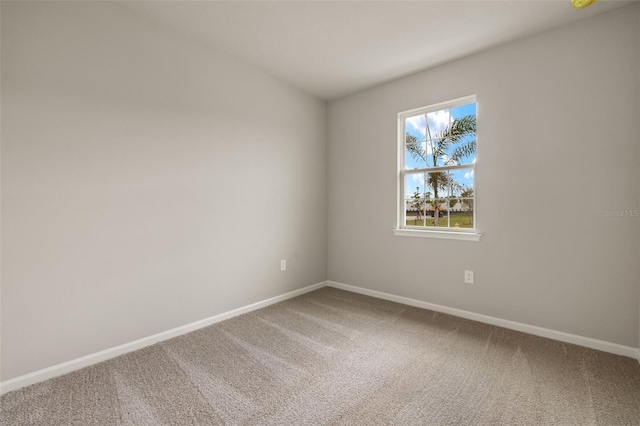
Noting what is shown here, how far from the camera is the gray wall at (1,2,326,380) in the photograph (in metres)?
1.79

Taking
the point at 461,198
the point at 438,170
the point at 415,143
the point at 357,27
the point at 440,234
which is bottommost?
the point at 440,234

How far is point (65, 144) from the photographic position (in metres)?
1.93

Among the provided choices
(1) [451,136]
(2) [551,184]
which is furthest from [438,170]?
(2) [551,184]

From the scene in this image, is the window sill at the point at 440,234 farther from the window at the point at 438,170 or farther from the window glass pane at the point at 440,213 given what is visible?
the window glass pane at the point at 440,213

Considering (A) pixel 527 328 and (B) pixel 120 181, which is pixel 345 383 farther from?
(B) pixel 120 181

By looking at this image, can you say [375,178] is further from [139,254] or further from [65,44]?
[65,44]

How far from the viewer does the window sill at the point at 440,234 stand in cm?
280

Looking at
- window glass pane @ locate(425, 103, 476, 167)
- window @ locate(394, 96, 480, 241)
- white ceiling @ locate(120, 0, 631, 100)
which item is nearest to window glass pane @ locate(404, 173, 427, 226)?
window @ locate(394, 96, 480, 241)

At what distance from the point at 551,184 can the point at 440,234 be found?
1.00 m

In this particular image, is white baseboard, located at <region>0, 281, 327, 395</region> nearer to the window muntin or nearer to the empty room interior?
the empty room interior

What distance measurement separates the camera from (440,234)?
3002 millimetres

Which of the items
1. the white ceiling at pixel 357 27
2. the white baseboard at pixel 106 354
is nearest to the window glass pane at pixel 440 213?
the white ceiling at pixel 357 27

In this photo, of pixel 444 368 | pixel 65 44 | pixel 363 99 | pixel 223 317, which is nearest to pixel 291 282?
pixel 223 317

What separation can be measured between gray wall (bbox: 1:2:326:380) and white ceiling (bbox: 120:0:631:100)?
10.3 inches
